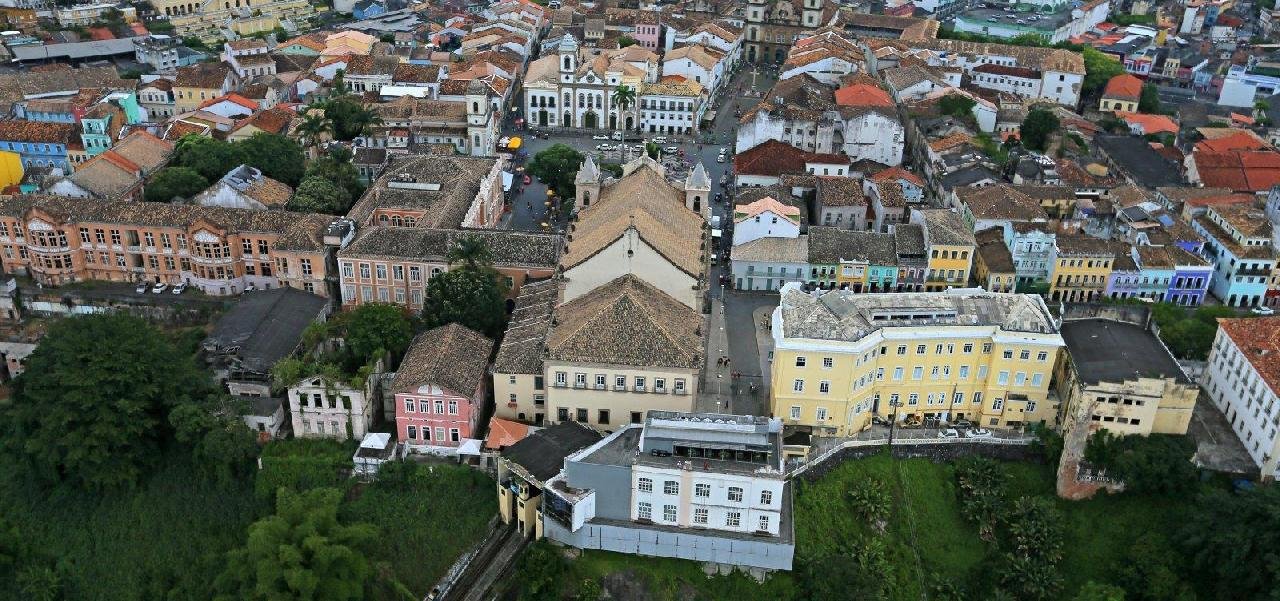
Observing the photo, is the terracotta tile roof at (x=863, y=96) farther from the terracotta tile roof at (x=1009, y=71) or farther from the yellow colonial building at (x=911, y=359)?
the yellow colonial building at (x=911, y=359)

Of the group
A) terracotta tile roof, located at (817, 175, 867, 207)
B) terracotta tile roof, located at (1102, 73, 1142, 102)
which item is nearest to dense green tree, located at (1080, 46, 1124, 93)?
terracotta tile roof, located at (1102, 73, 1142, 102)

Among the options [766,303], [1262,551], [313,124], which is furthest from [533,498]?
[313,124]

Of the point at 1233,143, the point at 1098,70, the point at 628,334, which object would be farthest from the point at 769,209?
the point at 1098,70

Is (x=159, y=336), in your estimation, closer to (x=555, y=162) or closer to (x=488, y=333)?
(x=488, y=333)

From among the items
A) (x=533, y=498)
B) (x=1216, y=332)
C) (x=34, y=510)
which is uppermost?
(x=1216, y=332)

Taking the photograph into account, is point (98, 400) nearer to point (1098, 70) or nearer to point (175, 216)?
point (175, 216)
